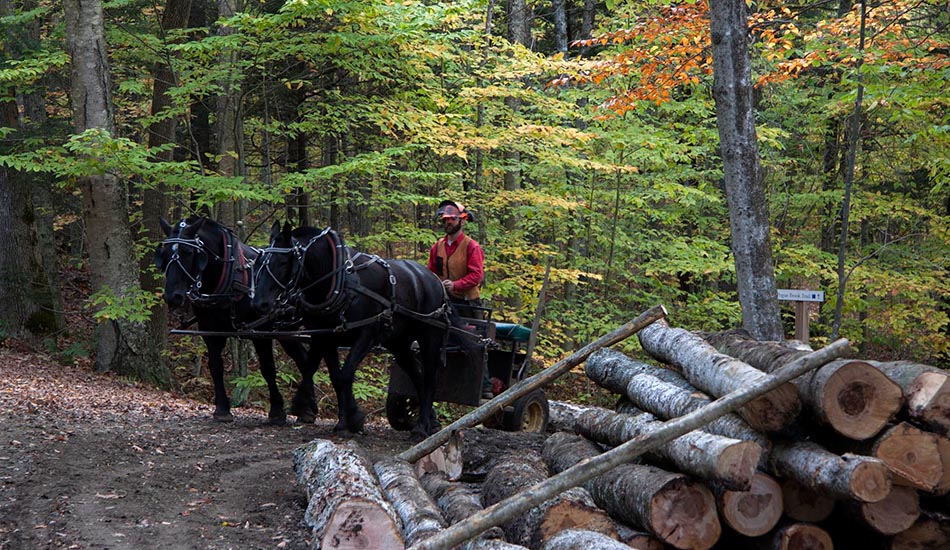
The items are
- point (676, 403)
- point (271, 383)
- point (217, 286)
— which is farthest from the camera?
point (271, 383)

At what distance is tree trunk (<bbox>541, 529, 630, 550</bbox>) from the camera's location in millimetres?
4801

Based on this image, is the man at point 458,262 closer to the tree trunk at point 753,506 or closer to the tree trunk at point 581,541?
the tree trunk at point 753,506

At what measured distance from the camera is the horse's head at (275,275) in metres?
8.70

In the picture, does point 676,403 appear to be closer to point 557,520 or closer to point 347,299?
point 557,520

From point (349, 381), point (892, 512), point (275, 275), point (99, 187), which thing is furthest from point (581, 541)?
point (99, 187)

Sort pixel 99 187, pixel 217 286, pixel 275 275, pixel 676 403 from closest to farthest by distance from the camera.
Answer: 1. pixel 676 403
2. pixel 275 275
3. pixel 217 286
4. pixel 99 187

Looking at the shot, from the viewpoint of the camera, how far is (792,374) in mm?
5324

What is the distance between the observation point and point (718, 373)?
6.25m

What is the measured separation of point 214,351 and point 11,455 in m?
2.67

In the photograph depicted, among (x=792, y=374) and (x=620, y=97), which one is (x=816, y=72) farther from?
(x=792, y=374)

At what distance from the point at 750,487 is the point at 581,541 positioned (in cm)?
122

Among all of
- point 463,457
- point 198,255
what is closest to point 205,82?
point 198,255

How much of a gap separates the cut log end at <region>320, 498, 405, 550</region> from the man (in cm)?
503

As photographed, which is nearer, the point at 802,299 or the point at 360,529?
the point at 360,529
